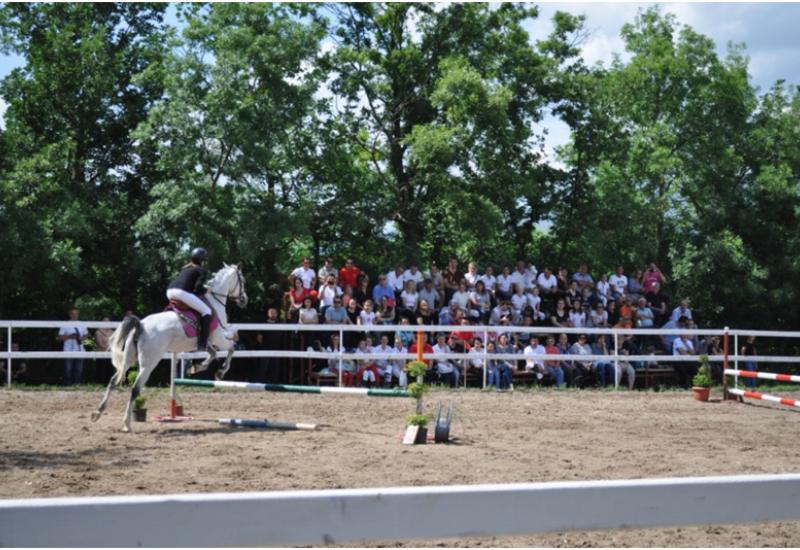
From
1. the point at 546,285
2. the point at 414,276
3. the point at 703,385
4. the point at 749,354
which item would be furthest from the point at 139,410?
the point at 749,354

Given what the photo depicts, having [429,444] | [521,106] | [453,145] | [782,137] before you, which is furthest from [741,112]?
[429,444]

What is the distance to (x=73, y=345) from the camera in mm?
16125

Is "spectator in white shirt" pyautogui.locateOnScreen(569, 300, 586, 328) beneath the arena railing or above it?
above

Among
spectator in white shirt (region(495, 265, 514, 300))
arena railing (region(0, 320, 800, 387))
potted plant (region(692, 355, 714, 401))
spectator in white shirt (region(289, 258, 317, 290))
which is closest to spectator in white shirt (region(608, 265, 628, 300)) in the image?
arena railing (region(0, 320, 800, 387))

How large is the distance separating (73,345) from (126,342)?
5.48 m

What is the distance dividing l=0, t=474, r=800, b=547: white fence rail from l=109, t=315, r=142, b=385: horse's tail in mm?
9161

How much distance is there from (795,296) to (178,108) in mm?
17841

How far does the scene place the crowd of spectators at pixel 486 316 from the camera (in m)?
17.1

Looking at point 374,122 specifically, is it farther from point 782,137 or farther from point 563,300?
point 782,137

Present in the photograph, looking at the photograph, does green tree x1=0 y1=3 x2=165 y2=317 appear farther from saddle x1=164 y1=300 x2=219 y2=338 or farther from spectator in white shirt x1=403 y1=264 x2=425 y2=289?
saddle x1=164 y1=300 x2=219 y2=338

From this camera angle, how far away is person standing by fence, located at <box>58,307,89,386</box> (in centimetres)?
1606

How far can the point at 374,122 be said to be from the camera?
2302cm

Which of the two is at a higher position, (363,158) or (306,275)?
(363,158)

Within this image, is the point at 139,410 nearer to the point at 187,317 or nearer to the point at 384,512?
the point at 187,317
